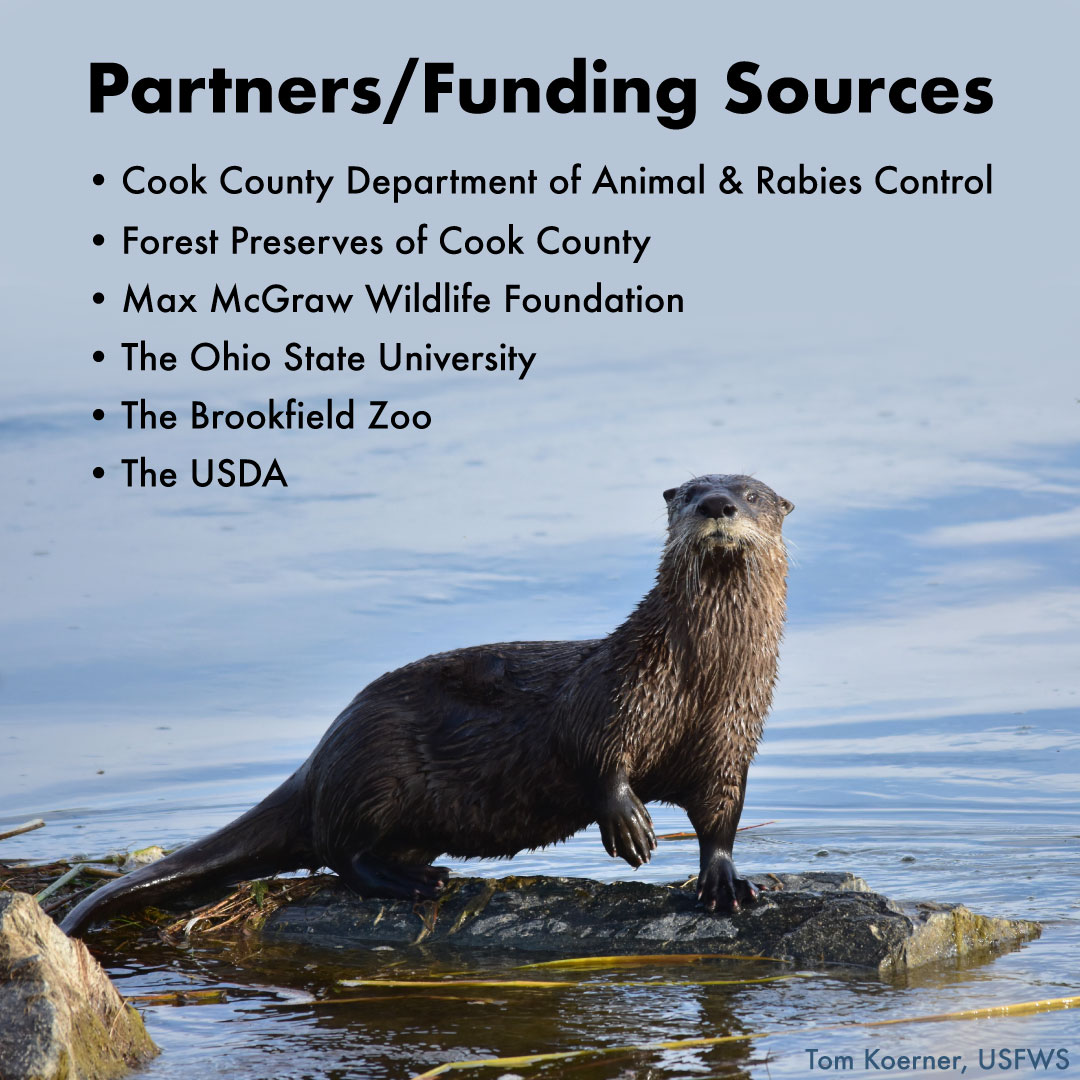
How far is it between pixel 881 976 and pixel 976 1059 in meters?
0.72

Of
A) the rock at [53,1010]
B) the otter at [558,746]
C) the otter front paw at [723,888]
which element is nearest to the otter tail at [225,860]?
the otter at [558,746]

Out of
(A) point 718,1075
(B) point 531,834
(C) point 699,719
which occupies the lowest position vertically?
(A) point 718,1075

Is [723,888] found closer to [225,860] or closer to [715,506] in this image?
[715,506]

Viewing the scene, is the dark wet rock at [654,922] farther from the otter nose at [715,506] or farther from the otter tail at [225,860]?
the otter nose at [715,506]

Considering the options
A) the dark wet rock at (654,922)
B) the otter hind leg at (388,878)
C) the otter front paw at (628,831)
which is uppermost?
the otter front paw at (628,831)

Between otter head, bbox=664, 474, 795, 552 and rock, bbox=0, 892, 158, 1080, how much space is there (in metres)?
1.90

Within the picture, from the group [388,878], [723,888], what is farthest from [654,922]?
[388,878]

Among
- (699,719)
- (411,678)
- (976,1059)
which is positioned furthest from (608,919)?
(976,1059)

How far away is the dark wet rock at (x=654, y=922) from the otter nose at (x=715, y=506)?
3.45ft

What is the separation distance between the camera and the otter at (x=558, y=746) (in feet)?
15.1

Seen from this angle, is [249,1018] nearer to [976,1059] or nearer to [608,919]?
[608,919]

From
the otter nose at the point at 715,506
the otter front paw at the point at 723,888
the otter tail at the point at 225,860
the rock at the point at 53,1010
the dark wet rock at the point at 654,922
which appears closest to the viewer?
the rock at the point at 53,1010

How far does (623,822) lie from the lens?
4.52m

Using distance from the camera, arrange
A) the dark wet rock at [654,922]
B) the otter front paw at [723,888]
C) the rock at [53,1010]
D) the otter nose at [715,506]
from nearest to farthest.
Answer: the rock at [53,1010] → the dark wet rock at [654,922] → the otter nose at [715,506] → the otter front paw at [723,888]
